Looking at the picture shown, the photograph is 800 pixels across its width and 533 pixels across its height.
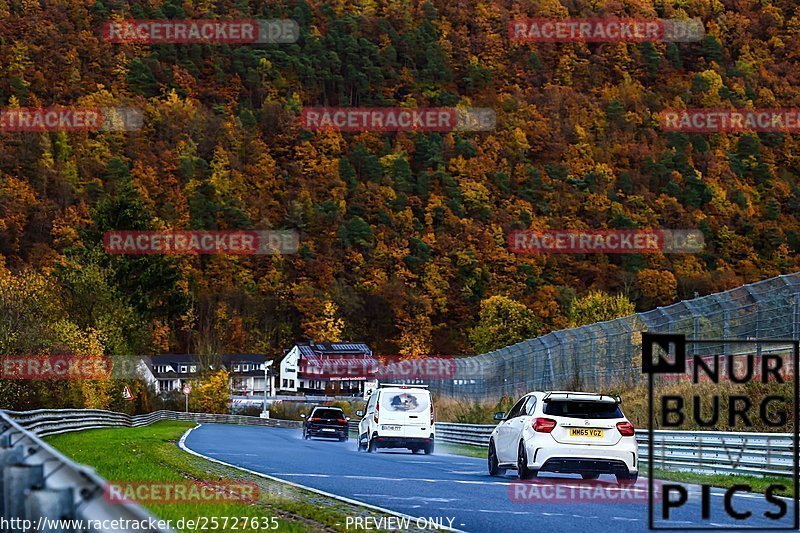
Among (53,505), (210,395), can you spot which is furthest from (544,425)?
(210,395)

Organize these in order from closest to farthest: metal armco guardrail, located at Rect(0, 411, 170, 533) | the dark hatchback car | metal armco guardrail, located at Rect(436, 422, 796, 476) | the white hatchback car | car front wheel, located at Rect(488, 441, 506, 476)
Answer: metal armco guardrail, located at Rect(0, 411, 170, 533)
the white hatchback car
metal armco guardrail, located at Rect(436, 422, 796, 476)
car front wheel, located at Rect(488, 441, 506, 476)
the dark hatchback car

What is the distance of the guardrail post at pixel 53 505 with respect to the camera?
5.04 m

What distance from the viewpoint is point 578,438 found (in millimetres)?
18797

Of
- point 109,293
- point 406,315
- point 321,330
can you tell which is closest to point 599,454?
point 109,293

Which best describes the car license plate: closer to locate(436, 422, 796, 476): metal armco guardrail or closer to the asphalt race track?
the asphalt race track

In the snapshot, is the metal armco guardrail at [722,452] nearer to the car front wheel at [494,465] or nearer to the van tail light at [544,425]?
the car front wheel at [494,465]

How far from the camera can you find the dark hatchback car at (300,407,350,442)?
49688mm

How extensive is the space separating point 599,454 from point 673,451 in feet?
24.6

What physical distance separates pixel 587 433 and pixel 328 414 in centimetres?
3233

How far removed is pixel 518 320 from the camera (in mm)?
158750

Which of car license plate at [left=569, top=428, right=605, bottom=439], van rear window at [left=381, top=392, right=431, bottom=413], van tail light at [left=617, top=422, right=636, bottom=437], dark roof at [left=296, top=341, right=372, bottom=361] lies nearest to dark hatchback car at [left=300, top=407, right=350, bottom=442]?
van rear window at [left=381, top=392, right=431, bottom=413]

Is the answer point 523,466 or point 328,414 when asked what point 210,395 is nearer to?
point 328,414

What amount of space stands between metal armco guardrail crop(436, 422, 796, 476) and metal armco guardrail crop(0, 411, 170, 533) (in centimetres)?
1684

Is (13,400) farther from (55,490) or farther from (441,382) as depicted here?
(55,490)
